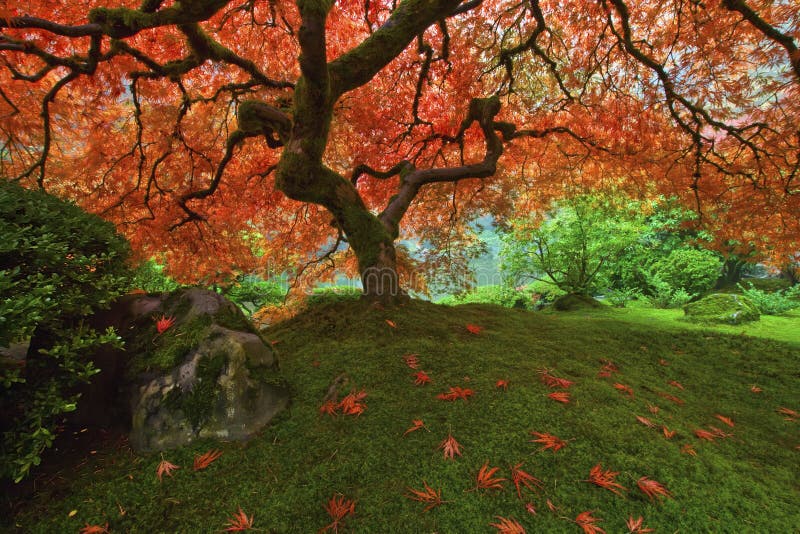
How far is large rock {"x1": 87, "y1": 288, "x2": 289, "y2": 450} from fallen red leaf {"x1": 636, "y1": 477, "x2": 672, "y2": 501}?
1.86m

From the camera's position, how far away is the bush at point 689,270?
29.3 feet

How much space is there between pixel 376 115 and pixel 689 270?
943cm

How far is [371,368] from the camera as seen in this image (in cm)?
232

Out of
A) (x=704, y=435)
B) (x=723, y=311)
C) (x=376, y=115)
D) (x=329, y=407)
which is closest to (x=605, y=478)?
(x=704, y=435)

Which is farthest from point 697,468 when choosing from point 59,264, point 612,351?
point 59,264

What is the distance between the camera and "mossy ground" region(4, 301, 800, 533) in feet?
4.32

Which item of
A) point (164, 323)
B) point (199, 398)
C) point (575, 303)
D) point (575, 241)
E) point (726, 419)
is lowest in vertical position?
point (726, 419)

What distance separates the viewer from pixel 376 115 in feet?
17.5

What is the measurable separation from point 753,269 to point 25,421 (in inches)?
794

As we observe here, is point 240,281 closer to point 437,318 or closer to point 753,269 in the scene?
point 437,318

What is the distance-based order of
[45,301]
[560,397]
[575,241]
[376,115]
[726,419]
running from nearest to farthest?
[45,301] < [560,397] < [726,419] < [376,115] < [575,241]

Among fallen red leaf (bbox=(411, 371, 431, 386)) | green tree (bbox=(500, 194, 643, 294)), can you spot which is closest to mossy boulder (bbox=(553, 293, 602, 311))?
green tree (bbox=(500, 194, 643, 294))

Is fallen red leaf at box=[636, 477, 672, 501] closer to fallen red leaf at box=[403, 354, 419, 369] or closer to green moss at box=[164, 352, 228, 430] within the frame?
fallen red leaf at box=[403, 354, 419, 369]

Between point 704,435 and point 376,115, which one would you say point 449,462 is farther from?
point 376,115
